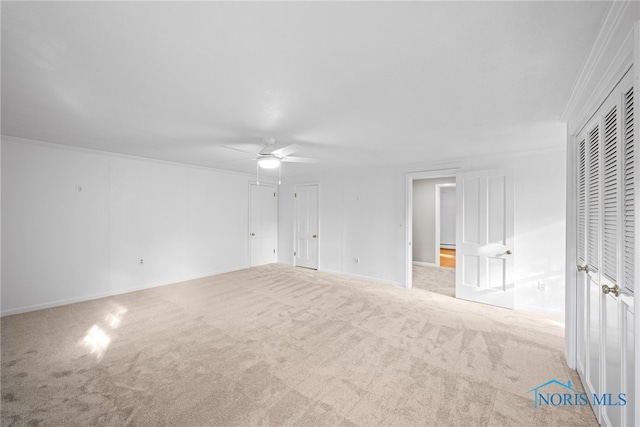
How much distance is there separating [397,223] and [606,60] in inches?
145

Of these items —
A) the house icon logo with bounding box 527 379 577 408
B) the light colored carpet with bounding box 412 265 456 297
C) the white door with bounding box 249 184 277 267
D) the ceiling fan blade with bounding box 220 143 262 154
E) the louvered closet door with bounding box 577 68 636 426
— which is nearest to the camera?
the louvered closet door with bounding box 577 68 636 426

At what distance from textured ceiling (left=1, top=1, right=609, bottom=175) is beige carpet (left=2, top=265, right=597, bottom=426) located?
2339 mm

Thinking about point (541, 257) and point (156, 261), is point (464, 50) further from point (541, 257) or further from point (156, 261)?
point (156, 261)

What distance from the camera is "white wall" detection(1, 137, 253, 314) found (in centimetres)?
334

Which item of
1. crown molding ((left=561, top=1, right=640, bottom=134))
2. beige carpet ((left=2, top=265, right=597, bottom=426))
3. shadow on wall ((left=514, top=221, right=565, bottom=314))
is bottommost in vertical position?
beige carpet ((left=2, top=265, right=597, bottom=426))

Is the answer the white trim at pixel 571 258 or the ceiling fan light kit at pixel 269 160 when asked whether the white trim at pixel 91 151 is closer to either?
the ceiling fan light kit at pixel 269 160

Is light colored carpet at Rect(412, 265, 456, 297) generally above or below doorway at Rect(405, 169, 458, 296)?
below

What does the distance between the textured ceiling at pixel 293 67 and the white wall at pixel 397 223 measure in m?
0.96

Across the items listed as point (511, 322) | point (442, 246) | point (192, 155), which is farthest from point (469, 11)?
point (442, 246)

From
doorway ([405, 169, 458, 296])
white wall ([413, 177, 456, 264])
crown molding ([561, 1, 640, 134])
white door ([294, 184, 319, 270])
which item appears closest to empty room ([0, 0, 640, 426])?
crown molding ([561, 1, 640, 134])

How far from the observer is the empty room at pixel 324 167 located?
1298 mm

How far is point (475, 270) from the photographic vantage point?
13.2 ft

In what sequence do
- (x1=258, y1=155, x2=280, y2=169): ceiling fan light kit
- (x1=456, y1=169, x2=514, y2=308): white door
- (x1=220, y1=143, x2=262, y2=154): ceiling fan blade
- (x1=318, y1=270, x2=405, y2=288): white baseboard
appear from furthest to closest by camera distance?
(x1=318, y1=270, x2=405, y2=288): white baseboard → (x1=456, y1=169, x2=514, y2=308): white door → (x1=220, y1=143, x2=262, y2=154): ceiling fan blade → (x1=258, y1=155, x2=280, y2=169): ceiling fan light kit

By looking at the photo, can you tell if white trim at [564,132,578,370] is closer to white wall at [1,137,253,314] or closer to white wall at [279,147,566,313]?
white wall at [279,147,566,313]
